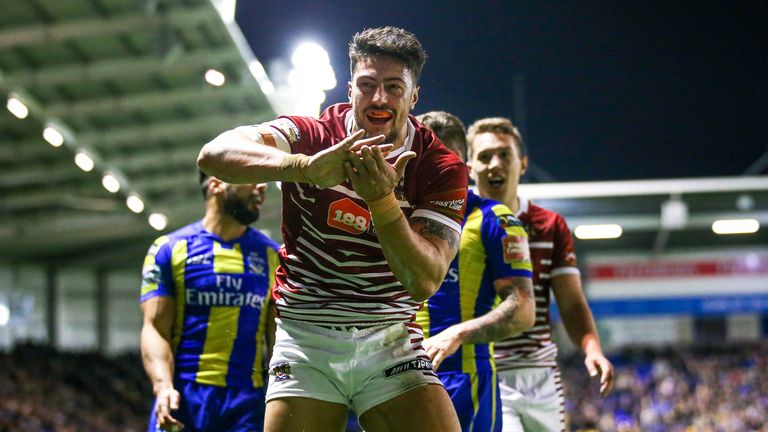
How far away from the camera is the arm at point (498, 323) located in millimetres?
3814

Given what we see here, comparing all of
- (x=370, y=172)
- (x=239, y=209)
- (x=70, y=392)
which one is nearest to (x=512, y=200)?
(x=239, y=209)

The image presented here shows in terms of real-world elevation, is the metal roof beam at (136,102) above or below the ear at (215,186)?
above

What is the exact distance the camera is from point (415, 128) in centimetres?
346

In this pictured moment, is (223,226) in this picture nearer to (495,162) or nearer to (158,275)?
(158,275)

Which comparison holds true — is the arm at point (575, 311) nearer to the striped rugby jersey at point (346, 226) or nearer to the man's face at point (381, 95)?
the striped rugby jersey at point (346, 226)

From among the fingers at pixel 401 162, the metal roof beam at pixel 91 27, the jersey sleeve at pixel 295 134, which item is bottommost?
the fingers at pixel 401 162

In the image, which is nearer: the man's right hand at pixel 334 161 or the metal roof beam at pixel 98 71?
the man's right hand at pixel 334 161

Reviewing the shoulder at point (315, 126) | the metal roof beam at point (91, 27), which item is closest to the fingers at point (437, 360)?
the shoulder at point (315, 126)

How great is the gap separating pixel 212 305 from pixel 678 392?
23.0 meters

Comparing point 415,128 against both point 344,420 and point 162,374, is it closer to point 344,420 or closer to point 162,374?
point 344,420

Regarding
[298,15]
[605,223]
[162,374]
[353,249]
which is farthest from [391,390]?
[605,223]

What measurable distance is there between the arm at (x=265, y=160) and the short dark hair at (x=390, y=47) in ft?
1.55

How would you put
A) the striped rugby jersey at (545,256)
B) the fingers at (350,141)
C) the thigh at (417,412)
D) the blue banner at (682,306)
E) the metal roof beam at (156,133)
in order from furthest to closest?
the blue banner at (682,306) → the metal roof beam at (156,133) → the striped rugby jersey at (545,256) → the thigh at (417,412) → the fingers at (350,141)

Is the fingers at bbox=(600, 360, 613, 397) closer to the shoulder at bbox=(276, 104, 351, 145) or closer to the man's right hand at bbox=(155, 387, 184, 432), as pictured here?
the man's right hand at bbox=(155, 387, 184, 432)
